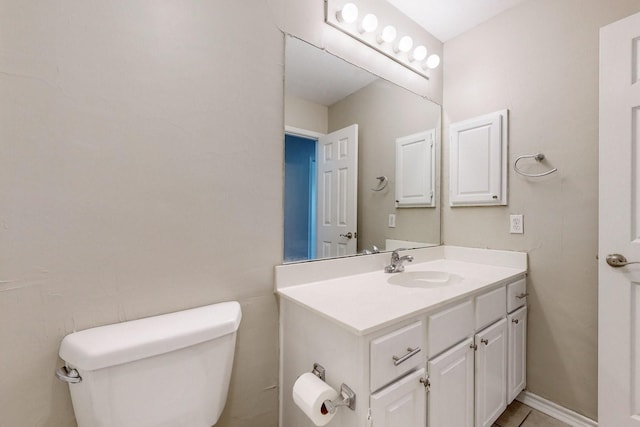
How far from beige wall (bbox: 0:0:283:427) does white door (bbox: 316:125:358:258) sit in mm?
253

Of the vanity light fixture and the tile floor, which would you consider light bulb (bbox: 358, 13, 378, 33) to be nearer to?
the vanity light fixture

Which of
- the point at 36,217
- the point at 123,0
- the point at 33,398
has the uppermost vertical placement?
the point at 123,0

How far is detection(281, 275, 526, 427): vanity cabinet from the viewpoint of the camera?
2.83 feet

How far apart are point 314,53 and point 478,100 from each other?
3.85 feet

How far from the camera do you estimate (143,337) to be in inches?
31.5

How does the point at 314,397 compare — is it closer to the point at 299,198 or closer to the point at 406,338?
the point at 406,338

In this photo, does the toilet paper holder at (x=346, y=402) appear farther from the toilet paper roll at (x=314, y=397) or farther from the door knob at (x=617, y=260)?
the door knob at (x=617, y=260)

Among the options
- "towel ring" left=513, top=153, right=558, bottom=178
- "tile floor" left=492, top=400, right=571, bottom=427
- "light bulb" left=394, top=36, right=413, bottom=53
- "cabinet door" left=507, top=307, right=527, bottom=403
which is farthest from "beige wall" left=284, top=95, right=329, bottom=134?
"tile floor" left=492, top=400, right=571, bottom=427

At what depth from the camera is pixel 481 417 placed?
1.26 m

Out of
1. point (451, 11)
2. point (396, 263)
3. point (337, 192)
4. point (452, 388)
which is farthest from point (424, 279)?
point (451, 11)

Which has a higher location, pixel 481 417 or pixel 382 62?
pixel 382 62

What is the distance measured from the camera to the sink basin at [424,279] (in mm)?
1517

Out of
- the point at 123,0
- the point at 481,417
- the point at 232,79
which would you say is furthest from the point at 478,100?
the point at 123,0

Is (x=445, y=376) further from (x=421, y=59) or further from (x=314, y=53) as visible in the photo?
(x=421, y=59)
